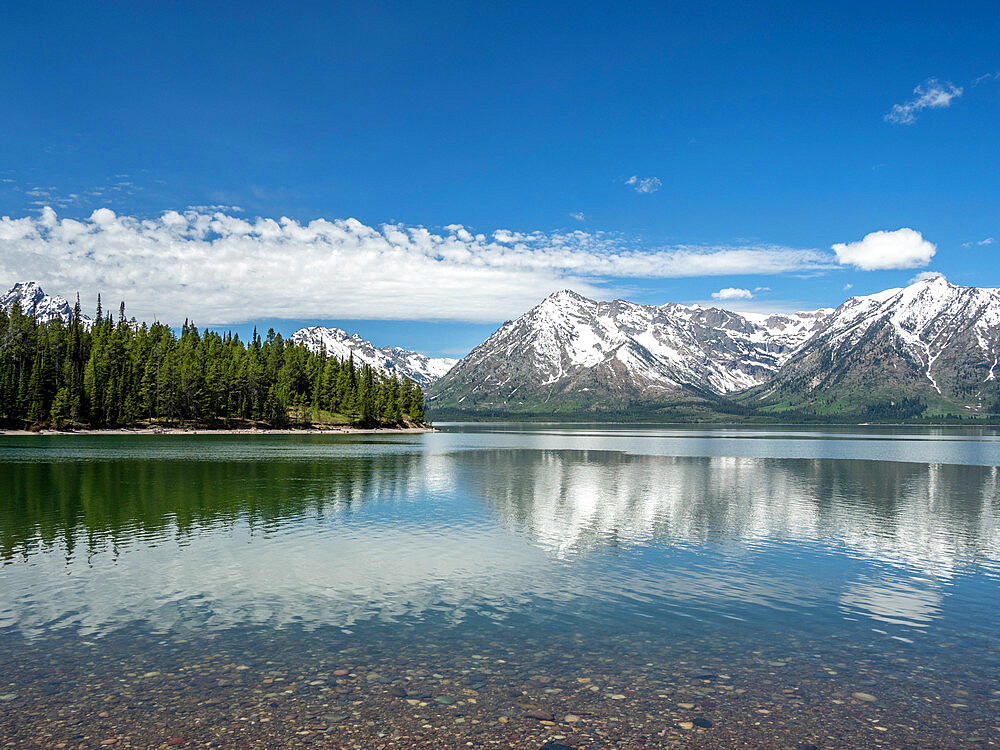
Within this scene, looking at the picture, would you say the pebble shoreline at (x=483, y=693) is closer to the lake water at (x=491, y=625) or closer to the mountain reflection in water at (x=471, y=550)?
the lake water at (x=491, y=625)

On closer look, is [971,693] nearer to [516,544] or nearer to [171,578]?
[516,544]

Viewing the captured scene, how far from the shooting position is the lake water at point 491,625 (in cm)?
1752

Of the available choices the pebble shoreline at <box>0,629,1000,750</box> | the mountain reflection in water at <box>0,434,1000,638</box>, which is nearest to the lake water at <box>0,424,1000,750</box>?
the pebble shoreline at <box>0,629,1000,750</box>

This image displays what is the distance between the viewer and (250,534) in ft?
148

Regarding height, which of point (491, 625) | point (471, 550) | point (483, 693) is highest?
point (483, 693)

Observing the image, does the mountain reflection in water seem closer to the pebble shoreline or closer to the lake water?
the lake water

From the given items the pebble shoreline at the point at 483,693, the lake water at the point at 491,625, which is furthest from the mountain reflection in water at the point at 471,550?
the pebble shoreline at the point at 483,693

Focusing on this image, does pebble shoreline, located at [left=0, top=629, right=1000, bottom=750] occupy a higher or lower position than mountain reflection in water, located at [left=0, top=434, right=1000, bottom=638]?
higher

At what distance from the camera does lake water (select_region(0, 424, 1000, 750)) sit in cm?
1752

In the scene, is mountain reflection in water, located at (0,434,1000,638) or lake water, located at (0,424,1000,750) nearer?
lake water, located at (0,424,1000,750)

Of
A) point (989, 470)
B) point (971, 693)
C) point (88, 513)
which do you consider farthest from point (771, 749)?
point (989, 470)

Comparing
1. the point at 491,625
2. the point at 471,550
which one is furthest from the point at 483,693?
the point at 471,550

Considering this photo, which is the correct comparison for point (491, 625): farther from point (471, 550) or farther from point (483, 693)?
point (471, 550)

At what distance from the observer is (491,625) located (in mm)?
26344
